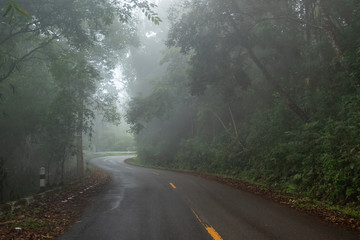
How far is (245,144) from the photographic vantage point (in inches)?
676

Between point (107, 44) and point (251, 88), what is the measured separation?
44.8 feet

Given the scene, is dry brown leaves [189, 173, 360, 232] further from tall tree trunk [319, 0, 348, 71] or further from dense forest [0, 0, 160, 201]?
dense forest [0, 0, 160, 201]

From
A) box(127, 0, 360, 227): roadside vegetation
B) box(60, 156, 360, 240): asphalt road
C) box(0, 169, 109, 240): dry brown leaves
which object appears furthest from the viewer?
box(127, 0, 360, 227): roadside vegetation

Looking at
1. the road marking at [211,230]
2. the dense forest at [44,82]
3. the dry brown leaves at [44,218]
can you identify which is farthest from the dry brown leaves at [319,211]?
the dense forest at [44,82]

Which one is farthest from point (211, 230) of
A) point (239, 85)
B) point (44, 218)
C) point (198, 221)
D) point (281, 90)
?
point (239, 85)

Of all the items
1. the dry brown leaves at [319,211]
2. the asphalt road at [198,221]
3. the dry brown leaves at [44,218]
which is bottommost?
the dry brown leaves at [319,211]

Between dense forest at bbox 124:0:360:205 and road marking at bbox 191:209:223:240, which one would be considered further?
dense forest at bbox 124:0:360:205

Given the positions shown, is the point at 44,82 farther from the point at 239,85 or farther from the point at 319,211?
the point at 319,211

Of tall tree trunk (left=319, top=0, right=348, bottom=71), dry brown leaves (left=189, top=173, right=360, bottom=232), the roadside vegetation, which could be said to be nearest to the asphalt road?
dry brown leaves (left=189, top=173, right=360, bottom=232)

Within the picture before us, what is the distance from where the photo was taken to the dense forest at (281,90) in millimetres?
9352

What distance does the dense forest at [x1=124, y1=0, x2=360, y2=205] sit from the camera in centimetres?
935

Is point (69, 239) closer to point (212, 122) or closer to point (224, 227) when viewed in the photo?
point (224, 227)

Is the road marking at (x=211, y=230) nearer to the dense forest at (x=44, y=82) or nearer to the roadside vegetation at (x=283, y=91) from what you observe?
the roadside vegetation at (x=283, y=91)

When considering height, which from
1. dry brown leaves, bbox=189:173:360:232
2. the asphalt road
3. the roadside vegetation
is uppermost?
the roadside vegetation
